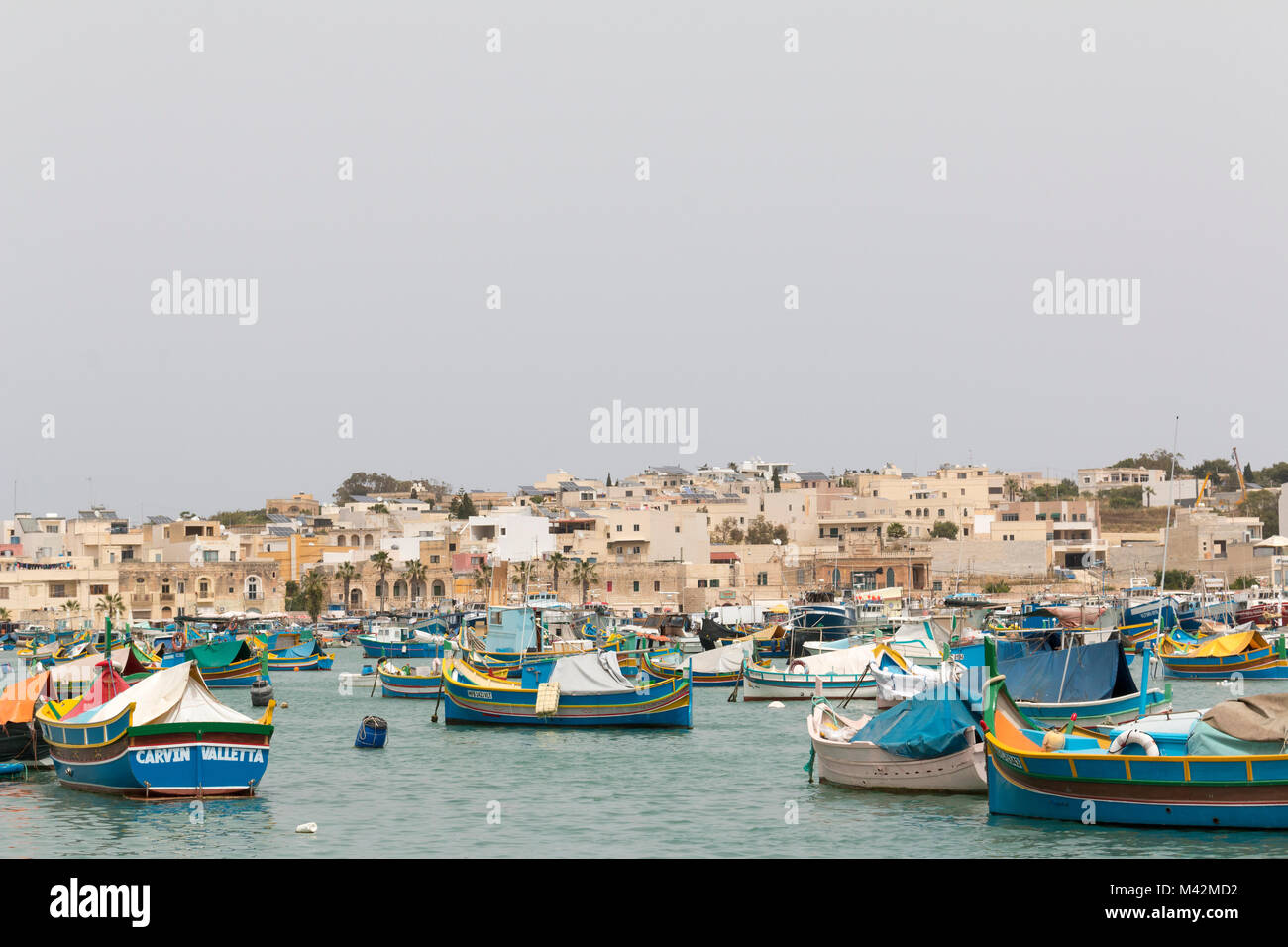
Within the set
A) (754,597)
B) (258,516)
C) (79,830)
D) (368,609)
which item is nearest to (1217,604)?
(754,597)

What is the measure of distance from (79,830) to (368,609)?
3759 inches

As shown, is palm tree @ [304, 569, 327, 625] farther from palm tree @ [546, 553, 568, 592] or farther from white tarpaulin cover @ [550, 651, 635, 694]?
white tarpaulin cover @ [550, 651, 635, 694]

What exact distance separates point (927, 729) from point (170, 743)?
465 inches

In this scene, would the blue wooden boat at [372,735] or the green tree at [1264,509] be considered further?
the green tree at [1264,509]

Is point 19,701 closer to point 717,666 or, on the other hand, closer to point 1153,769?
point 1153,769

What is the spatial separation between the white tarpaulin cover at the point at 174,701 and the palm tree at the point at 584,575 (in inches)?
3392

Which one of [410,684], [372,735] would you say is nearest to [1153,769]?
[372,735]

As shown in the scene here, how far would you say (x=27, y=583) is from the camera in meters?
109

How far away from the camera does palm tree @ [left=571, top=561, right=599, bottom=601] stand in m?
111

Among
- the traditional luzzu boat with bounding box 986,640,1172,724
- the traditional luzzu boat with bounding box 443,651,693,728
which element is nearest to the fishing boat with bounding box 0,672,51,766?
the traditional luzzu boat with bounding box 443,651,693,728

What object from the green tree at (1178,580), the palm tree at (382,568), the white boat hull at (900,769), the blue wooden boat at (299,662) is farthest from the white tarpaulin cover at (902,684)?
the green tree at (1178,580)

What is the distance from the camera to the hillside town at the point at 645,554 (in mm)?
112000

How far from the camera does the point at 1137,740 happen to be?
64.4ft

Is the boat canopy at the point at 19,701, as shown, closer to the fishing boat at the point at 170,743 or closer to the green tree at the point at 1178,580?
the fishing boat at the point at 170,743
